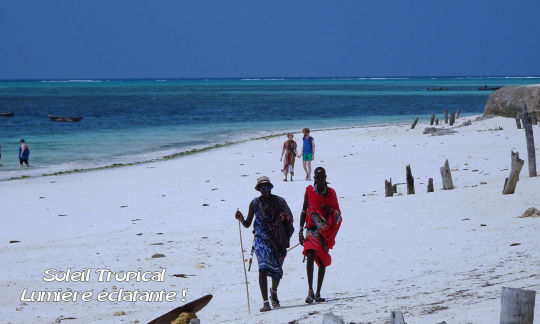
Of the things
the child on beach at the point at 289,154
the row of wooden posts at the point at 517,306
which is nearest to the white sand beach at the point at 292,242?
the child on beach at the point at 289,154

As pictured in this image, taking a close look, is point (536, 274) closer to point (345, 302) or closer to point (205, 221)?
point (345, 302)

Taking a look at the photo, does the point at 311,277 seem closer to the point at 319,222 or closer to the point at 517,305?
the point at 319,222

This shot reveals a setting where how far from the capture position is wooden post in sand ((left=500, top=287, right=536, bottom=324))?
16.9ft

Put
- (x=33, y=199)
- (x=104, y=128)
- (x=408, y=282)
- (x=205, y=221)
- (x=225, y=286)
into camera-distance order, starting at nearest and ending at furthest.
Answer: (x=408, y=282) < (x=225, y=286) < (x=205, y=221) < (x=33, y=199) < (x=104, y=128)

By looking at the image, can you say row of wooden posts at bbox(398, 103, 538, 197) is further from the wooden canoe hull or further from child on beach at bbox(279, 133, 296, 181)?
the wooden canoe hull

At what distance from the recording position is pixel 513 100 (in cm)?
3578

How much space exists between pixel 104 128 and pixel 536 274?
44257mm

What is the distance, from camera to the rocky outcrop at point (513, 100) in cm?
3444

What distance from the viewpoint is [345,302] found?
8.08 m

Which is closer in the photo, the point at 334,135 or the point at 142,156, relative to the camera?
the point at 142,156

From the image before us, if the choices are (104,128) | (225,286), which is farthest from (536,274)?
(104,128)

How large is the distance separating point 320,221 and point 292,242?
443 centimetres

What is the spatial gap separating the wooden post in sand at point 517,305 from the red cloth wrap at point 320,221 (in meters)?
3.11

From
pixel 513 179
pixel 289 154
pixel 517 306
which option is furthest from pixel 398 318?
pixel 289 154
